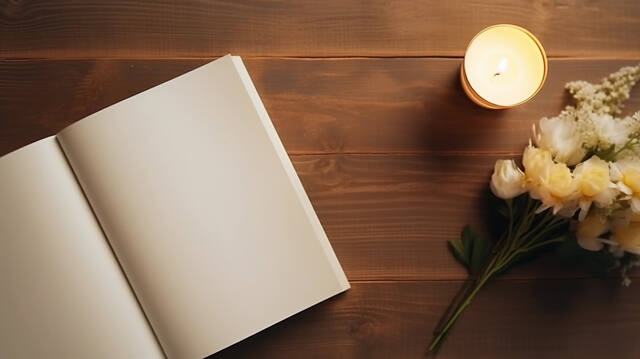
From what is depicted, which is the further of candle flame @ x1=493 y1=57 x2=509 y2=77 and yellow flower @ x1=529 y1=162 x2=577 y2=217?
candle flame @ x1=493 y1=57 x2=509 y2=77

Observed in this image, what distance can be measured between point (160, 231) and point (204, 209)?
0.06m

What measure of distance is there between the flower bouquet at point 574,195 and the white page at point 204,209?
0.21m

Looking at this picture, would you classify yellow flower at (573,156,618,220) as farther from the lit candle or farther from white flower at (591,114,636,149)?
the lit candle

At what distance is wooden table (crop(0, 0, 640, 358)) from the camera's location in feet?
2.33

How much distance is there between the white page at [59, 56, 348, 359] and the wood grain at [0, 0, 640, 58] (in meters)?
0.08

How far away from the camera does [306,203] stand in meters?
0.70

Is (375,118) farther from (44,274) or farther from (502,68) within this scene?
(44,274)

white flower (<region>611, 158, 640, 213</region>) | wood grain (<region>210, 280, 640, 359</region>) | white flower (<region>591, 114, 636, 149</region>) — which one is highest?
white flower (<region>591, 114, 636, 149</region>)

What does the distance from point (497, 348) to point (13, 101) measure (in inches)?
29.0

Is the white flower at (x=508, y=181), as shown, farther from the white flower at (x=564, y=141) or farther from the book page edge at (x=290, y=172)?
the book page edge at (x=290, y=172)

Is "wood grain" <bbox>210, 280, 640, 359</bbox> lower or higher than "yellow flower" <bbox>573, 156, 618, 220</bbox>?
lower

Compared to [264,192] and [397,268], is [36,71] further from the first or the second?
[397,268]

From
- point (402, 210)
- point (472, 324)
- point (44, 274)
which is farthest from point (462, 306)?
point (44, 274)

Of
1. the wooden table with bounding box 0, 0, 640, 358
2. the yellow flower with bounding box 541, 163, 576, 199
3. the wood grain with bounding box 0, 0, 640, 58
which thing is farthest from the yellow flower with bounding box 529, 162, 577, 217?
the wood grain with bounding box 0, 0, 640, 58
